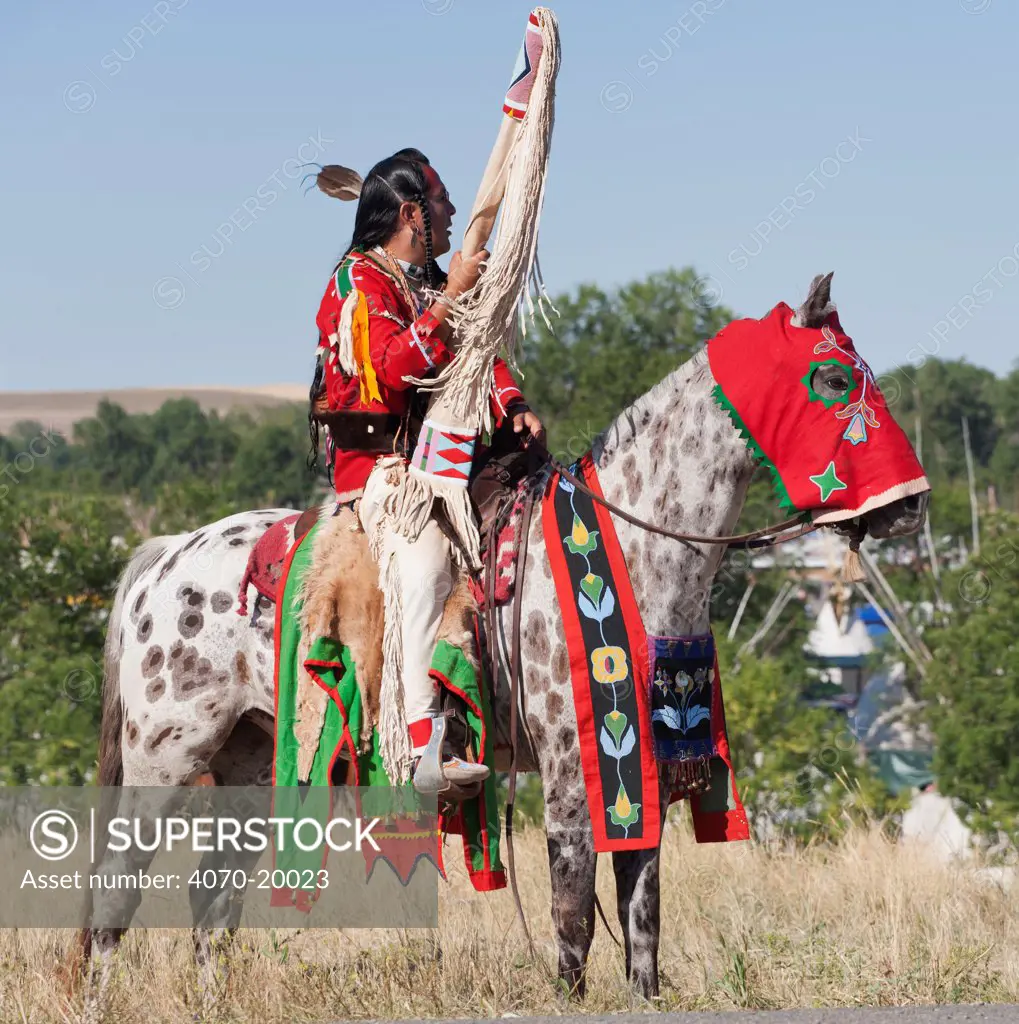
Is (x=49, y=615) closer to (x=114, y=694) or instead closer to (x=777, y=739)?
(x=777, y=739)

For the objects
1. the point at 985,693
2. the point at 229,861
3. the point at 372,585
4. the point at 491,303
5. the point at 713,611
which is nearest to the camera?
the point at 491,303

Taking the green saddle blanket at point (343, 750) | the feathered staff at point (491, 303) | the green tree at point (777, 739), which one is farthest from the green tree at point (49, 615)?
the feathered staff at point (491, 303)

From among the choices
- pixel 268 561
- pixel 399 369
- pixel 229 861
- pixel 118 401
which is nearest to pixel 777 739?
pixel 229 861

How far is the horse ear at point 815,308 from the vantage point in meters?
5.21

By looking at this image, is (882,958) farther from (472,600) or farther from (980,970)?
(472,600)

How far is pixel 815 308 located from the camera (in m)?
5.24

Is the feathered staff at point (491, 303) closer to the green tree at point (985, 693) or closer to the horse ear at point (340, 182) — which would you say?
the horse ear at point (340, 182)

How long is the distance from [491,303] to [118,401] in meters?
112

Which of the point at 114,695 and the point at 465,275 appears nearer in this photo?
the point at 465,275

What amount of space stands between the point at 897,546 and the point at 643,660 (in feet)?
194

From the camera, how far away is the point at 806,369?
16.9ft

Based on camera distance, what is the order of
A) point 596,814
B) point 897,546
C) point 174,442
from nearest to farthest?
point 596,814 < point 897,546 < point 174,442

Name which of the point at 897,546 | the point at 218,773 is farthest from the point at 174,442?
the point at 218,773

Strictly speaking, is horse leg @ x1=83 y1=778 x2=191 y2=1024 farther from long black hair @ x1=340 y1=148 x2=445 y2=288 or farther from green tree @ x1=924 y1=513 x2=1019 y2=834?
green tree @ x1=924 y1=513 x2=1019 y2=834
